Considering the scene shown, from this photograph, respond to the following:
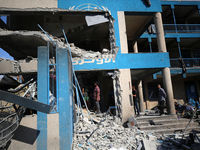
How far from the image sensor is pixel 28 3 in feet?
26.4

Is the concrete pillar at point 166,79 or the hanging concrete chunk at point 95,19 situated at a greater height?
the hanging concrete chunk at point 95,19

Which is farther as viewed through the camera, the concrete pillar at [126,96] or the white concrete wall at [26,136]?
the concrete pillar at [126,96]

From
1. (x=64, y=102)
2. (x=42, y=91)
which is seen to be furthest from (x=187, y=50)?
(x=42, y=91)

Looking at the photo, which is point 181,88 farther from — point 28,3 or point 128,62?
point 28,3

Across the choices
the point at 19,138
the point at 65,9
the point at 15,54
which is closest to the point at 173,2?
the point at 65,9

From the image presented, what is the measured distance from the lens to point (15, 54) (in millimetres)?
11617

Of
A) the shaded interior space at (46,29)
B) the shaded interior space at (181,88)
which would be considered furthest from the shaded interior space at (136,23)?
the shaded interior space at (181,88)

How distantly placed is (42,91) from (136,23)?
937cm

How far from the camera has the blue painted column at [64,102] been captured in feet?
12.8

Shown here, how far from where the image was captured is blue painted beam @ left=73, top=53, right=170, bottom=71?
25.7 feet

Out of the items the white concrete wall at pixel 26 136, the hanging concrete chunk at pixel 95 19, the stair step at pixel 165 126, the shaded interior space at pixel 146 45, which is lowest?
the stair step at pixel 165 126

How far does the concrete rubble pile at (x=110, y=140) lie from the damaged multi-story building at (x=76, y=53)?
93 centimetres

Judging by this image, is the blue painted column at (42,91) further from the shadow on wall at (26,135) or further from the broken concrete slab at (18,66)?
the broken concrete slab at (18,66)

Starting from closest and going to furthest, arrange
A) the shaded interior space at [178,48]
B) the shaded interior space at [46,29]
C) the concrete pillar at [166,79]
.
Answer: the shaded interior space at [46,29], the concrete pillar at [166,79], the shaded interior space at [178,48]
